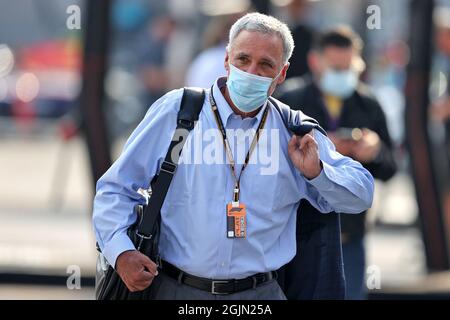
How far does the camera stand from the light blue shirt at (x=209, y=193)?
4.17 metres

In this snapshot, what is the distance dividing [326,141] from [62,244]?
6467mm

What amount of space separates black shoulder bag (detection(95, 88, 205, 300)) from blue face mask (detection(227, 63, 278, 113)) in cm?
12

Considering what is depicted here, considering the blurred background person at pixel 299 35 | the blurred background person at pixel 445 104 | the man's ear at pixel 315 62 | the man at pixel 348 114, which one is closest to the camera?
the man at pixel 348 114

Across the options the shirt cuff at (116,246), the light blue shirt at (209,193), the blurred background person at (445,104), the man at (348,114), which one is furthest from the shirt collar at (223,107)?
the blurred background person at (445,104)

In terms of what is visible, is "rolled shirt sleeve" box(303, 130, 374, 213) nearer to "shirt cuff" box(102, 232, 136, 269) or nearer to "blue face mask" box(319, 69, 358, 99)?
"shirt cuff" box(102, 232, 136, 269)

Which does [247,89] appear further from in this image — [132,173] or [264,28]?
[132,173]

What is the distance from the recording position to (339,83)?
245 inches

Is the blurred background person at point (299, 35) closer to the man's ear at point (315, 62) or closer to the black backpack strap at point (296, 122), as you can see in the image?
the man's ear at point (315, 62)

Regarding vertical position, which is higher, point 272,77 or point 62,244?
point 272,77

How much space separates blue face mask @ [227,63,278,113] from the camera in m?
4.23

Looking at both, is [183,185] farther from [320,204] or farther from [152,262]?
[320,204]
